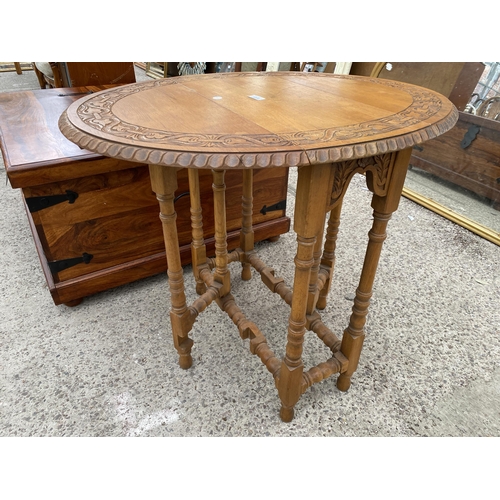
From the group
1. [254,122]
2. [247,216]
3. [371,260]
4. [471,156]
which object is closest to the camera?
[254,122]

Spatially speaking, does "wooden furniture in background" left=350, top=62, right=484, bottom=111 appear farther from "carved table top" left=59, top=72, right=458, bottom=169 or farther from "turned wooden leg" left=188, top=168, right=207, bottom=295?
"turned wooden leg" left=188, top=168, right=207, bottom=295

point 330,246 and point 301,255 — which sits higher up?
point 301,255

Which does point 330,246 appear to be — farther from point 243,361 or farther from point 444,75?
point 444,75

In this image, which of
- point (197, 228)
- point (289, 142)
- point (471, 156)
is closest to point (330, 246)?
point (197, 228)

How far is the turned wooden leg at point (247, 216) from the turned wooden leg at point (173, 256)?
1.69 ft

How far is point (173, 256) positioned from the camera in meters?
1.22

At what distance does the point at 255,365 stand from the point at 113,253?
0.86m

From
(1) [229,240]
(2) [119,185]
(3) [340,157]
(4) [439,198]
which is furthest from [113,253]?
(4) [439,198]

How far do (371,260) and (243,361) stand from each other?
70cm

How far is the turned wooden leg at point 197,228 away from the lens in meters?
1.48

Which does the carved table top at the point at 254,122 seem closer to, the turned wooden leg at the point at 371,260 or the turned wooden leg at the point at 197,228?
the turned wooden leg at the point at 371,260

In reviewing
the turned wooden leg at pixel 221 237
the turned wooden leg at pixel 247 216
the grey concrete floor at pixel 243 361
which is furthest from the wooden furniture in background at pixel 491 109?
the turned wooden leg at pixel 221 237

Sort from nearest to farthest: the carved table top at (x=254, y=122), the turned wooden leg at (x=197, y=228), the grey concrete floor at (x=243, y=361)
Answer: the carved table top at (x=254, y=122) < the grey concrete floor at (x=243, y=361) < the turned wooden leg at (x=197, y=228)

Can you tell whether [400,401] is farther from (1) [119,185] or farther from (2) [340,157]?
(1) [119,185]
